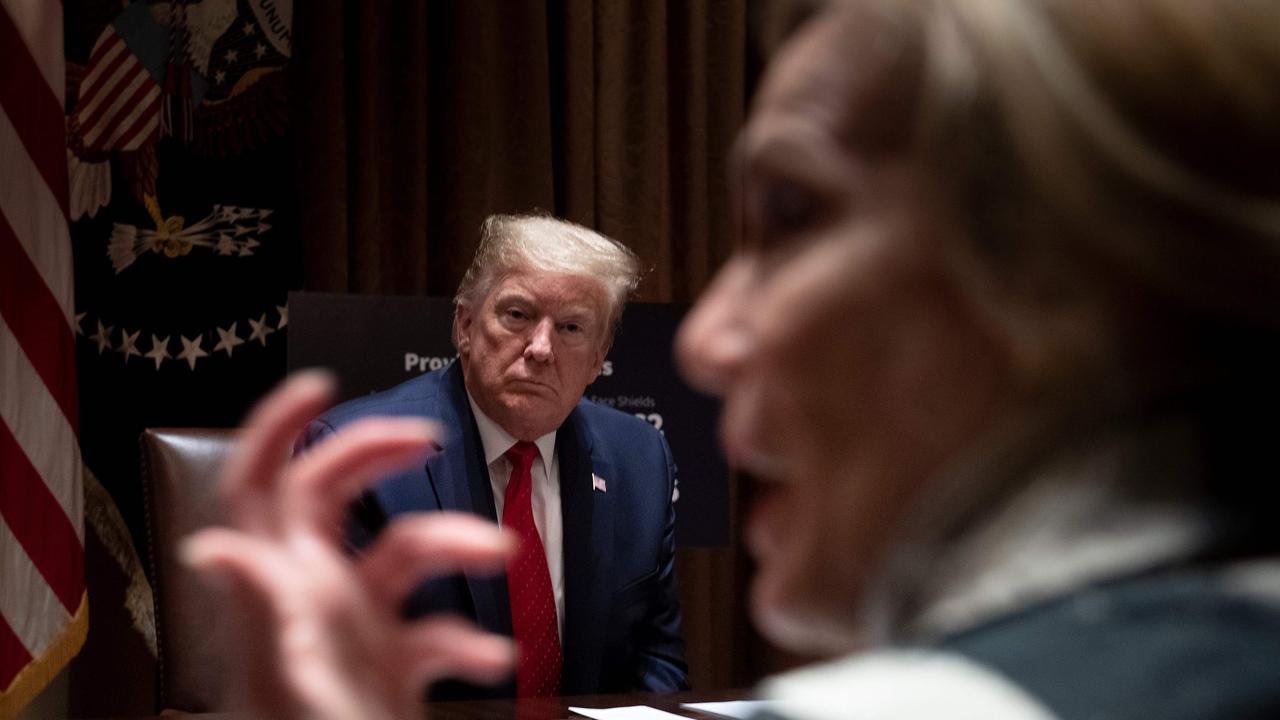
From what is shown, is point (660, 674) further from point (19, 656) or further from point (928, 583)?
point (928, 583)

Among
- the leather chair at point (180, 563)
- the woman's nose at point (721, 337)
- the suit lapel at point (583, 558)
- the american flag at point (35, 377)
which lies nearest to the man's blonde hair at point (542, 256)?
the suit lapel at point (583, 558)

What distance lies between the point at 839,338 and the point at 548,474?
8.17 feet

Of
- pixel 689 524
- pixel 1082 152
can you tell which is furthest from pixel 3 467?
pixel 1082 152

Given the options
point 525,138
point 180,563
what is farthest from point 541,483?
point 525,138

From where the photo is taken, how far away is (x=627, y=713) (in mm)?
1944

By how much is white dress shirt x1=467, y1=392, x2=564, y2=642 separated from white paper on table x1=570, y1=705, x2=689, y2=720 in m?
0.81

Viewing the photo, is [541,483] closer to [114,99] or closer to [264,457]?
[114,99]

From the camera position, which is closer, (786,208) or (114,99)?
(786,208)

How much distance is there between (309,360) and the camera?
11.1 feet

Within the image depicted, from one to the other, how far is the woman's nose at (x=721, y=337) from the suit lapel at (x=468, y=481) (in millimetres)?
2120

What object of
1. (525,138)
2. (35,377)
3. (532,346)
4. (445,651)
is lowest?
(35,377)

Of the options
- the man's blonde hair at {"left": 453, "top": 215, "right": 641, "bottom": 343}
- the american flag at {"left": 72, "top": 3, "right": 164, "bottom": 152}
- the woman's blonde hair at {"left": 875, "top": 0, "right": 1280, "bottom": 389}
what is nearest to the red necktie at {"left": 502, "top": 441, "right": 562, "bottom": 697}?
the man's blonde hair at {"left": 453, "top": 215, "right": 641, "bottom": 343}

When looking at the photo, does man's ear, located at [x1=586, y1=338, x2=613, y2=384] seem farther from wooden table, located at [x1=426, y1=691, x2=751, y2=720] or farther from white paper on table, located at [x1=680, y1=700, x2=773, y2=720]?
white paper on table, located at [x1=680, y1=700, x2=773, y2=720]

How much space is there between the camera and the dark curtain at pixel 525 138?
425 cm
